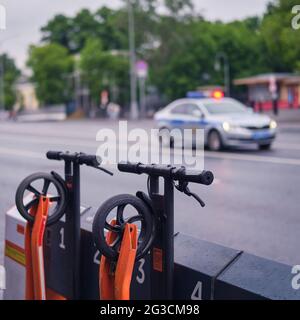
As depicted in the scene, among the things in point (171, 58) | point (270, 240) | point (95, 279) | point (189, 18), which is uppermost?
point (189, 18)

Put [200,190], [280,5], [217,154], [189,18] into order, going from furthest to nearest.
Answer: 1. [189,18]
2. [280,5]
3. [217,154]
4. [200,190]

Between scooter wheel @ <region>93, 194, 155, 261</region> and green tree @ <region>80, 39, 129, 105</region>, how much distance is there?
150ft

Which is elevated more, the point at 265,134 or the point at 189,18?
the point at 189,18

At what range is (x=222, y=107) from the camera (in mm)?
15406

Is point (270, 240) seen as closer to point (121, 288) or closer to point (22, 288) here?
point (22, 288)

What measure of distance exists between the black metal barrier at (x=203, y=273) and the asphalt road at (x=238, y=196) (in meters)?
1.83

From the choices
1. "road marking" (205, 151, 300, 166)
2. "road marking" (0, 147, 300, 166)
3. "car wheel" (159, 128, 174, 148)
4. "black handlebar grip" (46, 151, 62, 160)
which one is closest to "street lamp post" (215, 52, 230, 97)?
"car wheel" (159, 128, 174, 148)

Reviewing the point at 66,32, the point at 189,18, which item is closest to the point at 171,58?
the point at 189,18

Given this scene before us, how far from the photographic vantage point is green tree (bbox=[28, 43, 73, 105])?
176 ft

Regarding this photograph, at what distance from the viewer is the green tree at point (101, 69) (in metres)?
47.9

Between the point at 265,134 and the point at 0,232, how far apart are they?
32.3 feet

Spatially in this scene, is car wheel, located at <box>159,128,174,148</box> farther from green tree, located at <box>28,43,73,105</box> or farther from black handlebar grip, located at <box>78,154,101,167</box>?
green tree, located at <box>28,43,73,105</box>

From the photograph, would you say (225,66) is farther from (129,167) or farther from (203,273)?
(203,273)

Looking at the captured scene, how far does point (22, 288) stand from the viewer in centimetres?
349
